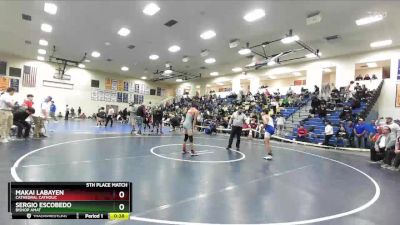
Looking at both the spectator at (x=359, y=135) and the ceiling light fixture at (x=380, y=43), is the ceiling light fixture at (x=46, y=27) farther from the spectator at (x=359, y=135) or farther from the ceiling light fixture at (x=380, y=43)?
the ceiling light fixture at (x=380, y=43)

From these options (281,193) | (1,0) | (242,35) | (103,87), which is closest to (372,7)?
(242,35)

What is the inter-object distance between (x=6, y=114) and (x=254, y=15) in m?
11.0

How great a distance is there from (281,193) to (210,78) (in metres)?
28.3

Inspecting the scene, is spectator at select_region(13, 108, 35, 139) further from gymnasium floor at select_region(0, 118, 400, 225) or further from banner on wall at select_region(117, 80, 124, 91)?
banner on wall at select_region(117, 80, 124, 91)

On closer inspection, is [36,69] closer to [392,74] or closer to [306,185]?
[306,185]

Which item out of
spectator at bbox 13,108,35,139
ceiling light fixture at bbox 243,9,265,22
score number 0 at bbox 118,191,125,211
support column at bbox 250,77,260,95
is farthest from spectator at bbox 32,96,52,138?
support column at bbox 250,77,260,95

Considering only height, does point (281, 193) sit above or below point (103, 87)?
below

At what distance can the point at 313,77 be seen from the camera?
21.3 meters

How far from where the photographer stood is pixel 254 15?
11906mm

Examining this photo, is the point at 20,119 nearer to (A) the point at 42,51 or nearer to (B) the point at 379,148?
(B) the point at 379,148

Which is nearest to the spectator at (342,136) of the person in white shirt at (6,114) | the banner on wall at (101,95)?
the person in white shirt at (6,114)

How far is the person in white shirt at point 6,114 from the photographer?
862 centimetres
